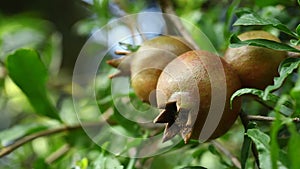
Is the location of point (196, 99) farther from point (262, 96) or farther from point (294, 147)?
point (294, 147)

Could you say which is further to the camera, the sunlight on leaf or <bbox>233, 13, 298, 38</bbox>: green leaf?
<bbox>233, 13, 298, 38</bbox>: green leaf

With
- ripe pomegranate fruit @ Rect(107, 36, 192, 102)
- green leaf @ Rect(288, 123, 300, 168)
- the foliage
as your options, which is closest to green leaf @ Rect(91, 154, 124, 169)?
the foliage

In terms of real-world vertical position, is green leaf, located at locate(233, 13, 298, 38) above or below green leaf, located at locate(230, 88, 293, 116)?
above

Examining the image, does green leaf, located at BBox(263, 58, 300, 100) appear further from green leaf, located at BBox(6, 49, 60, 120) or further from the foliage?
green leaf, located at BBox(6, 49, 60, 120)

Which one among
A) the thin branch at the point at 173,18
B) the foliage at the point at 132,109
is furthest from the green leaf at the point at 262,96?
the thin branch at the point at 173,18

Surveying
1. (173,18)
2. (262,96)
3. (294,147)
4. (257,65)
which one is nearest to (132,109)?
(173,18)

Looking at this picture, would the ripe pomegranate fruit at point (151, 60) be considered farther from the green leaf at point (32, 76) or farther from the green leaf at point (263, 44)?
the green leaf at point (32, 76)

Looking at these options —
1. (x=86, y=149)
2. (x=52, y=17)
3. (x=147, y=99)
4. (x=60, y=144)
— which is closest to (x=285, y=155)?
(x=147, y=99)
